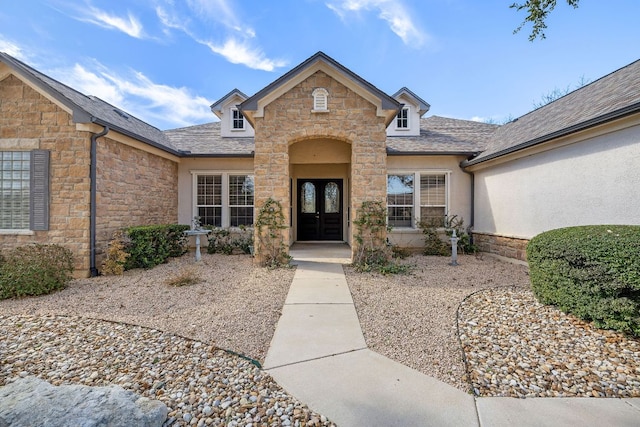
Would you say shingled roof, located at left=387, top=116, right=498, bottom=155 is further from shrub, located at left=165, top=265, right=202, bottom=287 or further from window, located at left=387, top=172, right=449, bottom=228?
shrub, located at left=165, top=265, right=202, bottom=287

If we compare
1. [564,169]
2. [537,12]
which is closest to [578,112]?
[564,169]

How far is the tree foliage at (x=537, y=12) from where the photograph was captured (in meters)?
3.82

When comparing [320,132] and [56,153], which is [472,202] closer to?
[320,132]

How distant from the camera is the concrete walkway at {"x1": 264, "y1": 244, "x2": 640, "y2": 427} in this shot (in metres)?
2.19

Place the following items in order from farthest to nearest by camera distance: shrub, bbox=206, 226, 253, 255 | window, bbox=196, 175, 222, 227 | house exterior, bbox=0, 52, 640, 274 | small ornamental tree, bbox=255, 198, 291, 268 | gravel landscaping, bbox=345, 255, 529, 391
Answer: window, bbox=196, 175, 222, 227
shrub, bbox=206, 226, 253, 255
small ornamental tree, bbox=255, 198, 291, 268
house exterior, bbox=0, 52, 640, 274
gravel landscaping, bbox=345, 255, 529, 391

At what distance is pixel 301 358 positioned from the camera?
3041 mm

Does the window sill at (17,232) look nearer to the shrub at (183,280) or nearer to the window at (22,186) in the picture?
the window at (22,186)

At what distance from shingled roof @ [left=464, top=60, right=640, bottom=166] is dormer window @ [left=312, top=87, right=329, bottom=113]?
5.02 m

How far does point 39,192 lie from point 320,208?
851cm

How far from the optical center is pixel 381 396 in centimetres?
244

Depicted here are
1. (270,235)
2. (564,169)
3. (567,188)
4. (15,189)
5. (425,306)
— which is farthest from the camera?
(270,235)

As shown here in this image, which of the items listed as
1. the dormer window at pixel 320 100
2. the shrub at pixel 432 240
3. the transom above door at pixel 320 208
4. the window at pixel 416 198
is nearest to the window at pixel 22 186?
the dormer window at pixel 320 100

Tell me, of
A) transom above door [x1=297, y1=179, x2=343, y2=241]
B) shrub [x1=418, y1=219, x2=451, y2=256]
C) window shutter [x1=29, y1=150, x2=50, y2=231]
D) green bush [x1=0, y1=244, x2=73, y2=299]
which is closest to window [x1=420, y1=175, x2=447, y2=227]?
shrub [x1=418, y1=219, x2=451, y2=256]

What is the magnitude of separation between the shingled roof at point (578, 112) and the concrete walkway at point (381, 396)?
206 inches
